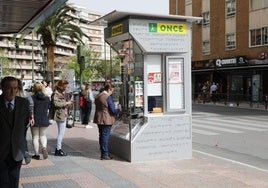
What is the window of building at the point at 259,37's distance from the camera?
34.8m

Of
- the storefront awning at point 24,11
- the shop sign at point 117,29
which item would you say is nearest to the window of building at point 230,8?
the shop sign at point 117,29

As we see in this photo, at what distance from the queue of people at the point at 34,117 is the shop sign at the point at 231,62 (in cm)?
2169

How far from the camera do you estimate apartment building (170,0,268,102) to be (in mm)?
34719

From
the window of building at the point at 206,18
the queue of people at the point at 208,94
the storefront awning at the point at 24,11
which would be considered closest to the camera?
the storefront awning at the point at 24,11

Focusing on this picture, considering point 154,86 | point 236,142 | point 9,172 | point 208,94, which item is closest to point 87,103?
point 236,142

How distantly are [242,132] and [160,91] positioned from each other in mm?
6549

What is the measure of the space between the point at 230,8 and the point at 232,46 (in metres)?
3.44

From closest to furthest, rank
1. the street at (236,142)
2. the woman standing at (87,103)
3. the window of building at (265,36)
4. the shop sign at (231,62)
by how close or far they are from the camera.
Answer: the street at (236,142) < the woman standing at (87,103) < the window of building at (265,36) < the shop sign at (231,62)

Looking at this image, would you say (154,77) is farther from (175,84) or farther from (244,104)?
(244,104)

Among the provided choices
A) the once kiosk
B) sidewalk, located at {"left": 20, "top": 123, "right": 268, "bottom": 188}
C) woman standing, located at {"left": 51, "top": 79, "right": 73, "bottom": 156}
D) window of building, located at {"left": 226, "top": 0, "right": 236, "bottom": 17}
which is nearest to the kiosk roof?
the once kiosk

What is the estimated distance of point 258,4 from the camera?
35.7 metres

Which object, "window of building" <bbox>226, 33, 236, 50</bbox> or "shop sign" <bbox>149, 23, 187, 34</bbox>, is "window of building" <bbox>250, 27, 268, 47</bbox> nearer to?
"window of building" <bbox>226, 33, 236, 50</bbox>

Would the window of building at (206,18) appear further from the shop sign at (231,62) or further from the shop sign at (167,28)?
the shop sign at (167,28)

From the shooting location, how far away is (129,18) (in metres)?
8.67
